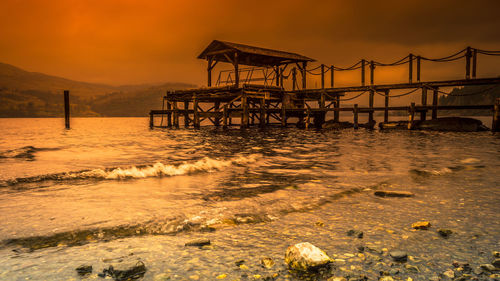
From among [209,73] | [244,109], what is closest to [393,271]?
[244,109]

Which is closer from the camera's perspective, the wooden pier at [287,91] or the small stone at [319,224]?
the small stone at [319,224]

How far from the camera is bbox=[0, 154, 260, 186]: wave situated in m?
7.10

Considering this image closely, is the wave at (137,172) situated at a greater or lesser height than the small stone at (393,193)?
lesser

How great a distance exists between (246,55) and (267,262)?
25.5 meters

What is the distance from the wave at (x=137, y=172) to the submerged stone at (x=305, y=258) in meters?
5.59

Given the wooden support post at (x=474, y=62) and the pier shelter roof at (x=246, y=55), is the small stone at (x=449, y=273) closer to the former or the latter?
the wooden support post at (x=474, y=62)

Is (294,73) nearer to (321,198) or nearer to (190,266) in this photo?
(321,198)

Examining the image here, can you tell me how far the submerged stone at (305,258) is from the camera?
254cm

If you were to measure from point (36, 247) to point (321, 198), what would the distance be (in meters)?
3.84

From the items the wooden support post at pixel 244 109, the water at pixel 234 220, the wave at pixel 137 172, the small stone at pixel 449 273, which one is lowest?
the wave at pixel 137 172

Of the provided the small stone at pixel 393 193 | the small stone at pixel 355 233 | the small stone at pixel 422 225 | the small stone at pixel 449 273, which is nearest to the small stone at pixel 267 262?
the small stone at pixel 355 233

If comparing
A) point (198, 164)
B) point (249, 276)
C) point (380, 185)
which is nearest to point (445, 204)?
point (380, 185)

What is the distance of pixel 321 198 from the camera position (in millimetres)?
4977

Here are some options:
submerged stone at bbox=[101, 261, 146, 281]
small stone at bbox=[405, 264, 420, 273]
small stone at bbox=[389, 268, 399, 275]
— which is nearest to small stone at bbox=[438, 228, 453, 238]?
small stone at bbox=[405, 264, 420, 273]
